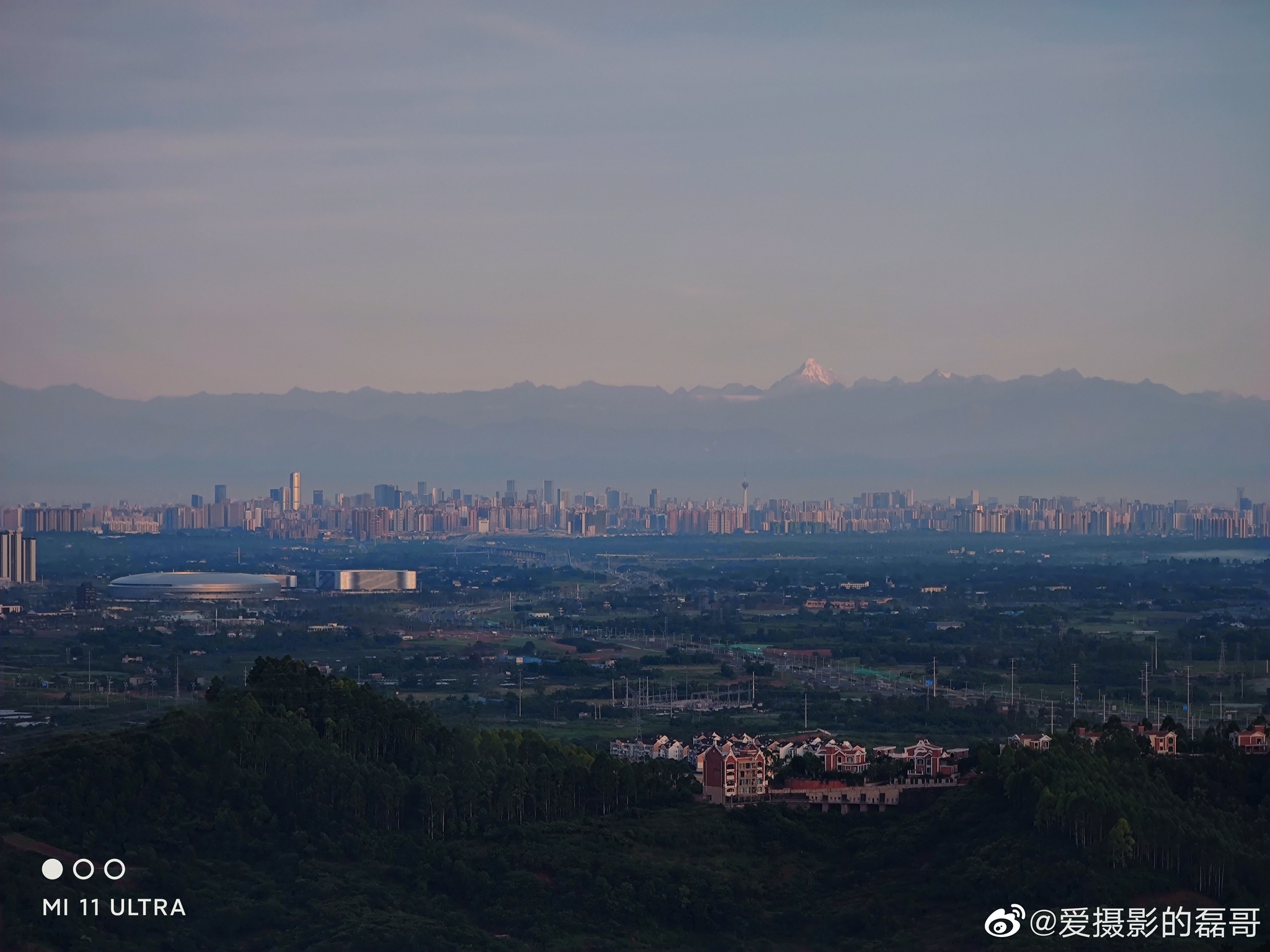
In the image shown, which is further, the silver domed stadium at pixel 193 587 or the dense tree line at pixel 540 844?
the silver domed stadium at pixel 193 587

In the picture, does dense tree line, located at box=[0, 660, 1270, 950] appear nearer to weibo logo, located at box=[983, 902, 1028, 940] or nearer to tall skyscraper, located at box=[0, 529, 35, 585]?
weibo logo, located at box=[983, 902, 1028, 940]

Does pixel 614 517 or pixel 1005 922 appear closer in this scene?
pixel 1005 922

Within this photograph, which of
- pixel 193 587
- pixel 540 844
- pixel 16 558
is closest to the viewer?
pixel 540 844

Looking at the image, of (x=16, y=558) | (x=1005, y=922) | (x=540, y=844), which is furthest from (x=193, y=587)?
(x=1005, y=922)

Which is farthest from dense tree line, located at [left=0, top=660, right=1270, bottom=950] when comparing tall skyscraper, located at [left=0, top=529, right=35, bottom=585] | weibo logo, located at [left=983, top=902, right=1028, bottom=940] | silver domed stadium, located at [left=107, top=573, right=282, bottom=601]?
tall skyscraper, located at [left=0, top=529, right=35, bottom=585]

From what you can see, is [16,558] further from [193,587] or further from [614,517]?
[614,517]

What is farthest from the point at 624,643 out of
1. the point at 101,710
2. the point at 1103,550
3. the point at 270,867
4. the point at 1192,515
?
the point at 1192,515

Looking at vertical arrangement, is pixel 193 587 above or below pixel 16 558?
below

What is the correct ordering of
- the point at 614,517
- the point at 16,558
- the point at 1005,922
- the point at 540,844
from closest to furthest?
1. the point at 1005,922
2. the point at 540,844
3. the point at 16,558
4. the point at 614,517

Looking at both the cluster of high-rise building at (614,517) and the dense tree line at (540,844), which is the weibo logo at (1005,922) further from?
the cluster of high-rise building at (614,517)

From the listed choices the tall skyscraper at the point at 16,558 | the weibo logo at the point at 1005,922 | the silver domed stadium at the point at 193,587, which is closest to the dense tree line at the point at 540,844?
the weibo logo at the point at 1005,922
